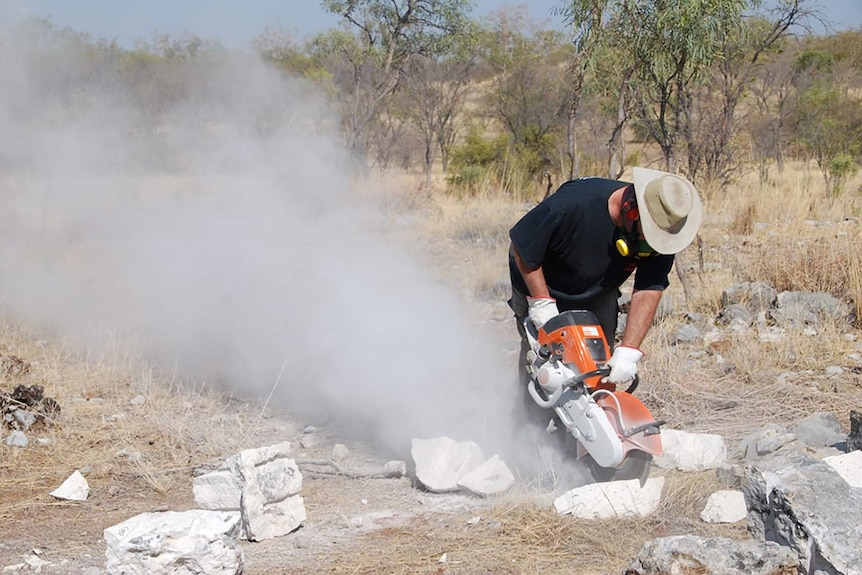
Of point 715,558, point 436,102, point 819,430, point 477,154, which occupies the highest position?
point 436,102

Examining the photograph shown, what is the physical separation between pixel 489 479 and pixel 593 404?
66 cm

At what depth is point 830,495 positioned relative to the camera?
2.80 metres

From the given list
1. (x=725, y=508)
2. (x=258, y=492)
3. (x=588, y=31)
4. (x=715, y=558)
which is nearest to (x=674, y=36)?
(x=588, y=31)

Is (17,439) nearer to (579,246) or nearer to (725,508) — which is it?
Answer: (579,246)

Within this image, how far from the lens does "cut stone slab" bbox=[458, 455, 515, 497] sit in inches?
150

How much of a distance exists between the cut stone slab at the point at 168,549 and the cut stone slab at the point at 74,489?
3.76 feet

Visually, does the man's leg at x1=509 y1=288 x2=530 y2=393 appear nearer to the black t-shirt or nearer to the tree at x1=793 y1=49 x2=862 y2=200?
the black t-shirt

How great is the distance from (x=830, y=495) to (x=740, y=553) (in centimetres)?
48

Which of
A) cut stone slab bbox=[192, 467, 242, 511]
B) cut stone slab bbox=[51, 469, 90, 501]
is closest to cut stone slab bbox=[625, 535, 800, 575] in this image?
cut stone slab bbox=[192, 467, 242, 511]

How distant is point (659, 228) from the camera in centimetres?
342

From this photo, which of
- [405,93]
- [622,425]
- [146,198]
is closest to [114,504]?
[622,425]

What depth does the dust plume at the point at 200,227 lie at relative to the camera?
5.67m

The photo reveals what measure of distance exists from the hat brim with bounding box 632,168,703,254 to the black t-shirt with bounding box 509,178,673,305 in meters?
0.20

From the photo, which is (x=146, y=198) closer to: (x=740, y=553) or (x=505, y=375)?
(x=505, y=375)
